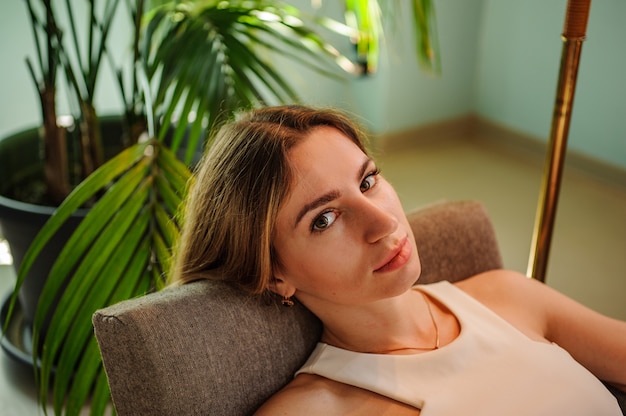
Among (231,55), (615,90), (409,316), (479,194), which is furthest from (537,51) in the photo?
(409,316)

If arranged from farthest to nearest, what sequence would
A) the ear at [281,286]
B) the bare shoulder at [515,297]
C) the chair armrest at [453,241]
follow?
the chair armrest at [453,241]
the bare shoulder at [515,297]
the ear at [281,286]

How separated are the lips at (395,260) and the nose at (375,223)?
3 centimetres

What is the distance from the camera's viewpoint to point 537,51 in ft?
10.8

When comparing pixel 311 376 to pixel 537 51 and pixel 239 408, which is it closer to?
pixel 239 408

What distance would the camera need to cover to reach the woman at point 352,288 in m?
1.07

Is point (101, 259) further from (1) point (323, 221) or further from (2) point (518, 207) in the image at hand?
(2) point (518, 207)

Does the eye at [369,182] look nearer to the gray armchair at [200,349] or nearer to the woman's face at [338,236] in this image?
the woman's face at [338,236]

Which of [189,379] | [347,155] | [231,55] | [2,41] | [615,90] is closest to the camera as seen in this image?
[189,379]

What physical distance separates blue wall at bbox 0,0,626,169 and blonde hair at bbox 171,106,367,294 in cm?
175

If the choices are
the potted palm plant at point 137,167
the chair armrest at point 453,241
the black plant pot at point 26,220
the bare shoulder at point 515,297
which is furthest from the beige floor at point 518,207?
the bare shoulder at point 515,297

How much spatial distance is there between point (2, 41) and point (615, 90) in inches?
92.5

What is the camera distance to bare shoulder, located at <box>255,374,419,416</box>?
1044 mm

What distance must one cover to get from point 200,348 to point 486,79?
9.45 ft

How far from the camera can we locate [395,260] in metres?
1.06
